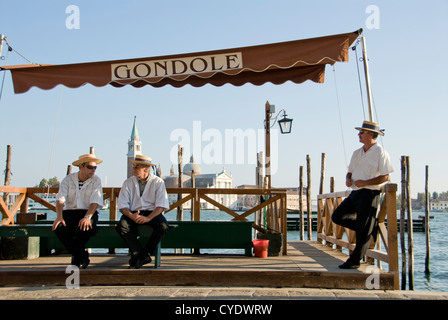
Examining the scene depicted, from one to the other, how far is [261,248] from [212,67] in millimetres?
2763

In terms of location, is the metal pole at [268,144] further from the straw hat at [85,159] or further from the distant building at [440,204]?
the distant building at [440,204]

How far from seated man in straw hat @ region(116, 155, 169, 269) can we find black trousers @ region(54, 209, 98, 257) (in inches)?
17.0

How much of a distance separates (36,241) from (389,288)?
16.3 ft

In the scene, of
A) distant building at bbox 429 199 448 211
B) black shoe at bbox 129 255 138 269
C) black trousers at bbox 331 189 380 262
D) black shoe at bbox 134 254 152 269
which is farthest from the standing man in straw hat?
distant building at bbox 429 199 448 211

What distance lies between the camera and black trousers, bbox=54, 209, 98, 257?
5414 mm

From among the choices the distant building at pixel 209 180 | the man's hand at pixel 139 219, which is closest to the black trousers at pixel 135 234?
the man's hand at pixel 139 219

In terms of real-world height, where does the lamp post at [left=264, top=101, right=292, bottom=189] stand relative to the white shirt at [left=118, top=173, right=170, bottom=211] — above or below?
above

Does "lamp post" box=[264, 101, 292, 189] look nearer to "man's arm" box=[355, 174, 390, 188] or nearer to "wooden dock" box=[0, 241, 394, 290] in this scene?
"man's arm" box=[355, 174, 390, 188]

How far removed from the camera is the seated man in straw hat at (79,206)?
5418 millimetres

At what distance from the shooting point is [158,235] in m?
5.45

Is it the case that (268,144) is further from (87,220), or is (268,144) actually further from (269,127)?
(87,220)

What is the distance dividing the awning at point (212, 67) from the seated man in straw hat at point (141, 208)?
1423mm
